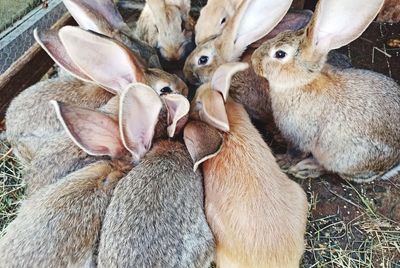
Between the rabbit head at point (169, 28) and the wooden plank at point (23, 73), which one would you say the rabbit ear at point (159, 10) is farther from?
the wooden plank at point (23, 73)

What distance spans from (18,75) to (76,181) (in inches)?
43.4

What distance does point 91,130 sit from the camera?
7.25ft

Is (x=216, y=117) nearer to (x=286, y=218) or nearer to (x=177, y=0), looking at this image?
(x=286, y=218)

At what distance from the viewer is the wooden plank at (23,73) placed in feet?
9.76

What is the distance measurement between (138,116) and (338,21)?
0.93m

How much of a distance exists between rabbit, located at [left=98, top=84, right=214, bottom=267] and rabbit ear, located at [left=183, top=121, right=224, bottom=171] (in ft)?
0.21

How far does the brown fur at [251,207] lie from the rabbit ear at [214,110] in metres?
0.09

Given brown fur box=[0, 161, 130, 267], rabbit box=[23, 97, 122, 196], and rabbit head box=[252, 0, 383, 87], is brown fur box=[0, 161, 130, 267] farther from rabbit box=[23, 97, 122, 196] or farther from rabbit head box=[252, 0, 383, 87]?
rabbit head box=[252, 0, 383, 87]

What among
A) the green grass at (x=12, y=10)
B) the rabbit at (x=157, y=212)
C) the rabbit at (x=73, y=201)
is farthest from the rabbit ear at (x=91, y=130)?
the green grass at (x=12, y=10)

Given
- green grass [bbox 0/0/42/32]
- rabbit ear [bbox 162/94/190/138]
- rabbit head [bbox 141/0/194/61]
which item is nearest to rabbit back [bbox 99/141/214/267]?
rabbit ear [bbox 162/94/190/138]

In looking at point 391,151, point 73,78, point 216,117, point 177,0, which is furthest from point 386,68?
point 73,78

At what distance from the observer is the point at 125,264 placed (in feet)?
6.44

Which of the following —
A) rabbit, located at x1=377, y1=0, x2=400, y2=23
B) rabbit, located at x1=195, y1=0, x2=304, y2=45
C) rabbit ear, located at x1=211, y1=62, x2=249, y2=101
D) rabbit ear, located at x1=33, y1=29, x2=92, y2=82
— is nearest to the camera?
rabbit ear, located at x1=211, y1=62, x2=249, y2=101

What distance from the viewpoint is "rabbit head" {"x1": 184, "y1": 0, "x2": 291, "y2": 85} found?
8.70 feet
